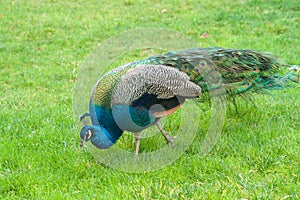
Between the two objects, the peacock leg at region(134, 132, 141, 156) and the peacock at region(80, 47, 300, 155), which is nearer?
the peacock at region(80, 47, 300, 155)

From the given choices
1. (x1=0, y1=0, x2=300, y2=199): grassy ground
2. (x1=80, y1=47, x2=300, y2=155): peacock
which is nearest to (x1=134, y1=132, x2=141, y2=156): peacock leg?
(x1=80, y1=47, x2=300, y2=155): peacock

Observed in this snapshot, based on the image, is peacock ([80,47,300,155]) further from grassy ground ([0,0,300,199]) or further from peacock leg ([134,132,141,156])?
grassy ground ([0,0,300,199])

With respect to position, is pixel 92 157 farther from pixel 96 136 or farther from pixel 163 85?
pixel 163 85

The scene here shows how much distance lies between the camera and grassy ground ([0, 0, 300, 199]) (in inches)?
144

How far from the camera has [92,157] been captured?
4266 mm

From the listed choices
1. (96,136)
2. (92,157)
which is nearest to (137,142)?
(92,157)

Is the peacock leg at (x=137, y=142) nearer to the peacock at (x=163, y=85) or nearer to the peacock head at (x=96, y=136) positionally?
the peacock at (x=163, y=85)

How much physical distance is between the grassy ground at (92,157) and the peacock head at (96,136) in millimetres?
266

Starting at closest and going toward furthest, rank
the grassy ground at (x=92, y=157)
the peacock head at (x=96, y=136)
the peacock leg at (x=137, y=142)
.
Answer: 1. the grassy ground at (x=92, y=157)
2. the peacock head at (x=96, y=136)
3. the peacock leg at (x=137, y=142)

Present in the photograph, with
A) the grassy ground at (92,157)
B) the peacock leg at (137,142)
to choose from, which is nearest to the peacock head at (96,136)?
the grassy ground at (92,157)

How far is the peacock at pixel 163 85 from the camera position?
155 inches

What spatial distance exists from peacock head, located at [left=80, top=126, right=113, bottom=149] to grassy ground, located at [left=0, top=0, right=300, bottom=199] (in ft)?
0.87

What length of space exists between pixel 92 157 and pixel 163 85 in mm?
Answer: 936

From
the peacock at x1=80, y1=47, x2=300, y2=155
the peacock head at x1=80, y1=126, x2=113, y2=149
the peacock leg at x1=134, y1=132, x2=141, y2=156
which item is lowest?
the peacock leg at x1=134, y1=132, x2=141, y2=156
